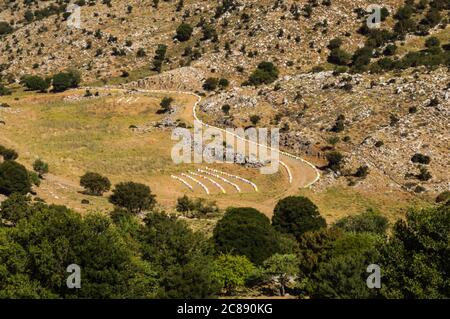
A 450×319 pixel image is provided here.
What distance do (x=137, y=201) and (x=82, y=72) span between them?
90629 mm

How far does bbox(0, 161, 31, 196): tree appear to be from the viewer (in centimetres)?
9356

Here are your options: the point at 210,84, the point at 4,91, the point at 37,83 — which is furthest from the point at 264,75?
the point at 4,91

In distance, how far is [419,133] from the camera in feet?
382

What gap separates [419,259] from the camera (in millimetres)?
45156

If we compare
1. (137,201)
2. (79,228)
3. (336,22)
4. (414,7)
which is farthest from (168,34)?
(79,228)

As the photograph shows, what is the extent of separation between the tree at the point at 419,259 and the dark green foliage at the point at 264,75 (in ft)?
347

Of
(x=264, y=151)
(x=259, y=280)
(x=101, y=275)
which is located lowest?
(x=264, y=151)

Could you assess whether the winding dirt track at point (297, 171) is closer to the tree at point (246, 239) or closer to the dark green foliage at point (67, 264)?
the tree at point (246, 239)

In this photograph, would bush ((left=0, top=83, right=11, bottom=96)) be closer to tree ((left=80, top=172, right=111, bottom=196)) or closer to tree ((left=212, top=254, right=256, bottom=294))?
tree ((left=80, top=172, right=111, bottom=196))

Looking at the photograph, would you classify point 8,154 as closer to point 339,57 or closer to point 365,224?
point 365,224

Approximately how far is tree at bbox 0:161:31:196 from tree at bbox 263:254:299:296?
47649mm

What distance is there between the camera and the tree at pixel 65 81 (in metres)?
164

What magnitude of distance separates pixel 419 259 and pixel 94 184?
67.7m

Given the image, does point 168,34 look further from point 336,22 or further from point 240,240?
point 240,240
